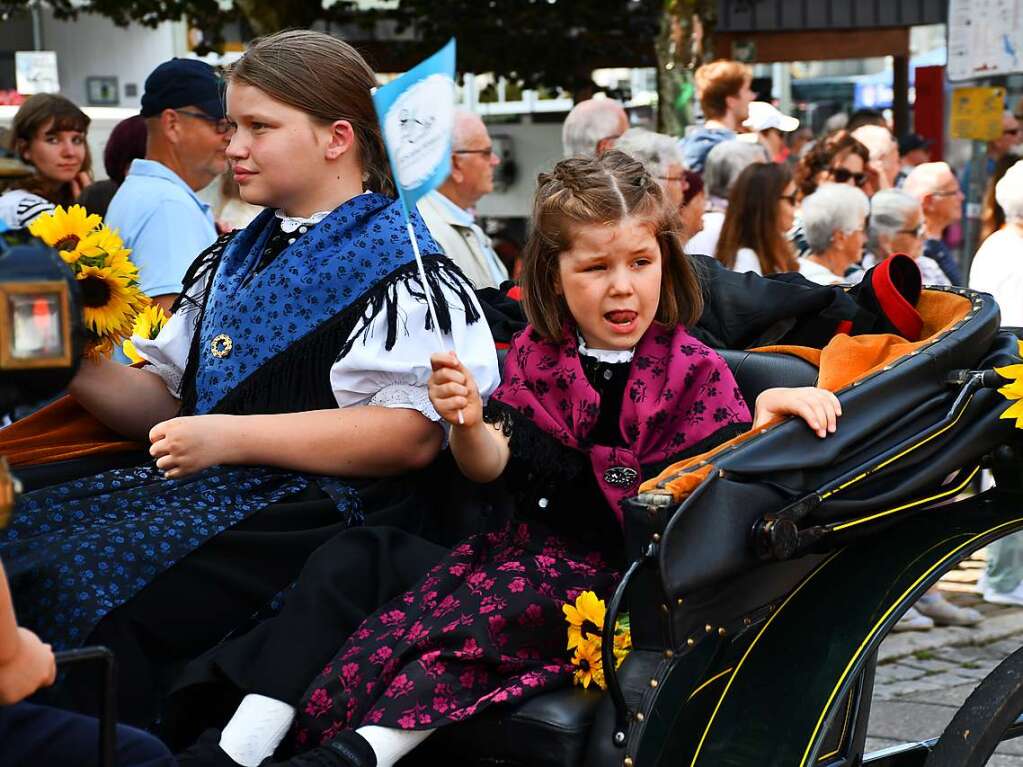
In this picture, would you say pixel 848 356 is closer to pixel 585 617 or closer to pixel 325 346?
pixel 585 617

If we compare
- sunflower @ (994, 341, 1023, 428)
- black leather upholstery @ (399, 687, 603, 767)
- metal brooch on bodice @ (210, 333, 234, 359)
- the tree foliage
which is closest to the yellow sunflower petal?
sunflower @ (994, 341, 1023, 428)

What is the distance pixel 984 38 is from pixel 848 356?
14.1ft

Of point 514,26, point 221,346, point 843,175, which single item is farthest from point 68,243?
point 514,26

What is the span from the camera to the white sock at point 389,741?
2.25 metres

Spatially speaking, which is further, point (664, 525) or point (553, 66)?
point (553, 66)

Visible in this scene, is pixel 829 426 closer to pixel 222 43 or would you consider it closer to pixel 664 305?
pixel 664 305

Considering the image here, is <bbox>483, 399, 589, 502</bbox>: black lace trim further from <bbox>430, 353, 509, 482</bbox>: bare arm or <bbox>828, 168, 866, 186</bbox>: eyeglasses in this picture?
<bbox>828, 168, 866, 186</bbox>: eyeglasses

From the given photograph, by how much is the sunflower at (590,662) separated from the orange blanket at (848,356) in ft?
0.93

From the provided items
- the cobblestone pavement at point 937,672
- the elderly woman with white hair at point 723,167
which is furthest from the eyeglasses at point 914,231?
the cobblestone pavement at point 937,672

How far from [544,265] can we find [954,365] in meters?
0.74

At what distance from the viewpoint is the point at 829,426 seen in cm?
239

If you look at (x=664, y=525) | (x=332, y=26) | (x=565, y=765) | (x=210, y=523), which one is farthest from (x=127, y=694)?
(x=332, y=26)

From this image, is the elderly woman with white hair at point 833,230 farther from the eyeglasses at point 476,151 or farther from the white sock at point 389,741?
the white sock at point 389,741

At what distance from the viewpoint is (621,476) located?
2635mm
